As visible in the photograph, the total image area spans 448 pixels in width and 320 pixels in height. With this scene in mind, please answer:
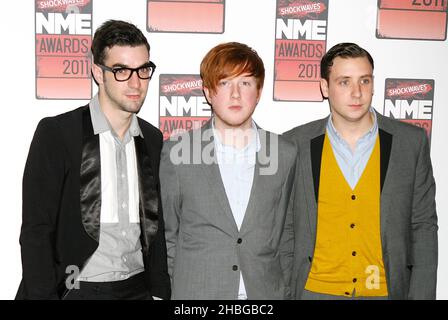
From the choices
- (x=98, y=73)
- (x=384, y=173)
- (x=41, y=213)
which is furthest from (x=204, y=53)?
(x=41, y=213)

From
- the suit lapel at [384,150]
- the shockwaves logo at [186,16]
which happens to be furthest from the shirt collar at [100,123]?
the suit lapel at [384,150]

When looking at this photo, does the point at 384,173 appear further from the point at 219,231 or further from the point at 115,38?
the point at 115,38

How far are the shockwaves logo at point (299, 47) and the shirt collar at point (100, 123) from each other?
99cm

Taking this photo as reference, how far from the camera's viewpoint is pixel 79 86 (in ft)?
9.61

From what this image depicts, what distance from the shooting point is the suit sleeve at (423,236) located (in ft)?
8.07

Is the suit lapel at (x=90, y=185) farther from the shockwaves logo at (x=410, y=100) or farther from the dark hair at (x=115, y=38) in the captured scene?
the shockwaves logo at (x=410, y=100)

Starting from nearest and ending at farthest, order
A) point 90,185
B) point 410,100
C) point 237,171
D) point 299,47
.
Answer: point 90,185 → point 237,171 → point 299,47 → point 410,100

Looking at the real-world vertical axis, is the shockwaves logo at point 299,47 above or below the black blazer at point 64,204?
above

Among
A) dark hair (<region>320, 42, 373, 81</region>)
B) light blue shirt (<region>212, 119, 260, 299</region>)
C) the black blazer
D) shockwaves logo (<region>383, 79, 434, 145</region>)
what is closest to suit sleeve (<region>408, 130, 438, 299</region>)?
dark hair (<region>320, 42, 373, 81</region>)

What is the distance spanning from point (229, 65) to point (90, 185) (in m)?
0.82

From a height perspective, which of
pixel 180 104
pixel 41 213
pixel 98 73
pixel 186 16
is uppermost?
pixel 186 16

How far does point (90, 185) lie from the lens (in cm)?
225

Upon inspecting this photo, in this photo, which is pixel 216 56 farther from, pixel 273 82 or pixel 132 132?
pixel 273 82
